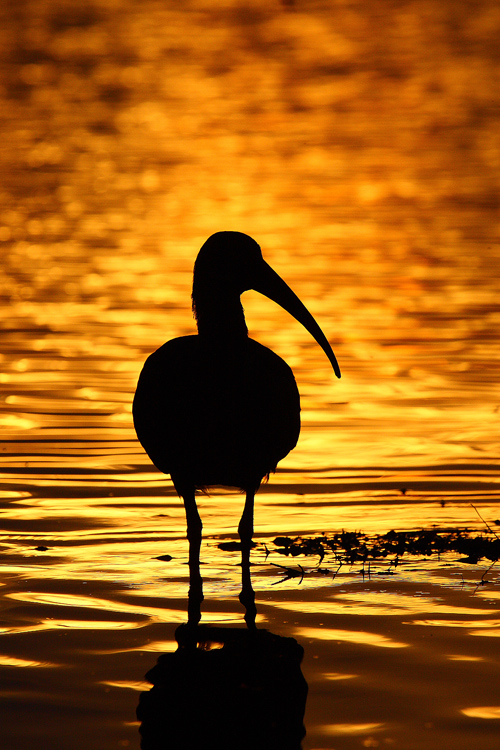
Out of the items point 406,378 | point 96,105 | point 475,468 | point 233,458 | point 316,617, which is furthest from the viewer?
point 96,105

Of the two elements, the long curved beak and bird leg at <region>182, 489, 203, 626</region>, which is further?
the long curved beak

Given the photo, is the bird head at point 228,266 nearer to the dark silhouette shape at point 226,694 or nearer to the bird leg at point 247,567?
the bird leg at point 247,567

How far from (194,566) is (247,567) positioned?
297mm

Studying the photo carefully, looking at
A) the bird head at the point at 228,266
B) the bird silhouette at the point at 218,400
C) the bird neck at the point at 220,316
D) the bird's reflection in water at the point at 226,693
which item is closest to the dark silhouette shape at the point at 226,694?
the bird's reflection in water at the point at 226,693

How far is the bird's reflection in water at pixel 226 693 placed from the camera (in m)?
4.69

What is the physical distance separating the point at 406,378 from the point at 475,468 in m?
4.09

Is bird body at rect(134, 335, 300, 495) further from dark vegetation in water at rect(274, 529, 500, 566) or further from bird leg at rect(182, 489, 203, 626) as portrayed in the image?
dark vegetation in water at rect(274, 529, 500, 566)

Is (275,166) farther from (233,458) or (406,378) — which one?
(233,458)

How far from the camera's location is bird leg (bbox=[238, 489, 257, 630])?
6.36 meters

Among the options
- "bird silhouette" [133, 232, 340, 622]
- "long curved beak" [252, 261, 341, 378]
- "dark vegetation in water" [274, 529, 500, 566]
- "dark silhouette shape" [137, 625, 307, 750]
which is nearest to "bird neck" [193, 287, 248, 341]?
"bird silhouette" [133, 232, 340, 622]

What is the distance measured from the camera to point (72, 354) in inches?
608

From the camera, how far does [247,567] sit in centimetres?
699

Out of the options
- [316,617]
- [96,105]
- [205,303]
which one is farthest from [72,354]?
[96,105]

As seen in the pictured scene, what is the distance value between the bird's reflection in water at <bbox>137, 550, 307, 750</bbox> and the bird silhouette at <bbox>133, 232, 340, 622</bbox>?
82 cm
